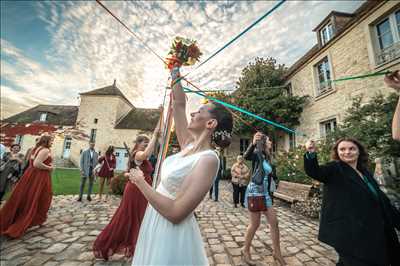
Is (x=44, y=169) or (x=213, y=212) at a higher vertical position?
(x=44, y=169)

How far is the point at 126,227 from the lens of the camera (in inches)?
126

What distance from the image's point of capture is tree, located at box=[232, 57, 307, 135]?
1185cm

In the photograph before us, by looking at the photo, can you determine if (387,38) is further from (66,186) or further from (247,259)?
(66,186)

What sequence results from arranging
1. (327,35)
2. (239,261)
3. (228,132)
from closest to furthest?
(228,132) → (239,261) → (327,35)

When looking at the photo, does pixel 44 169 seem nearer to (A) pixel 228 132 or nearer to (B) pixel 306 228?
(A) pixel 228 132

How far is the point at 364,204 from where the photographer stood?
1.84 m

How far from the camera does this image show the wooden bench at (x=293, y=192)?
6141 millimetres

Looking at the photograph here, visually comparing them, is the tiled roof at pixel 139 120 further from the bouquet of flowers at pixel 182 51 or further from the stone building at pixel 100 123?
the bouquet of flowers at pixel 182 51

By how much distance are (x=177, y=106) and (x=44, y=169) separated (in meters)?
4.36

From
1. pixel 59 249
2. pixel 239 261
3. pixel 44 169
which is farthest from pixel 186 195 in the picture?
pixel 44 169

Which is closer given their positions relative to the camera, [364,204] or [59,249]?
[364,204]

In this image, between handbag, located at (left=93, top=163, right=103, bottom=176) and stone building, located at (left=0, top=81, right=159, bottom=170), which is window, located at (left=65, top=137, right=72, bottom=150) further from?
handbag, located at (left=93, top=163, right=103, bottom=176)

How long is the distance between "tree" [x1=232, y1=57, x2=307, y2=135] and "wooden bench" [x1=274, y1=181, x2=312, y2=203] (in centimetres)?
591

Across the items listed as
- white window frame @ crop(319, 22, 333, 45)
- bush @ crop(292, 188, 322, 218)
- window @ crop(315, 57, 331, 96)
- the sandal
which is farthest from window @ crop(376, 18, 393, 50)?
the sandal
